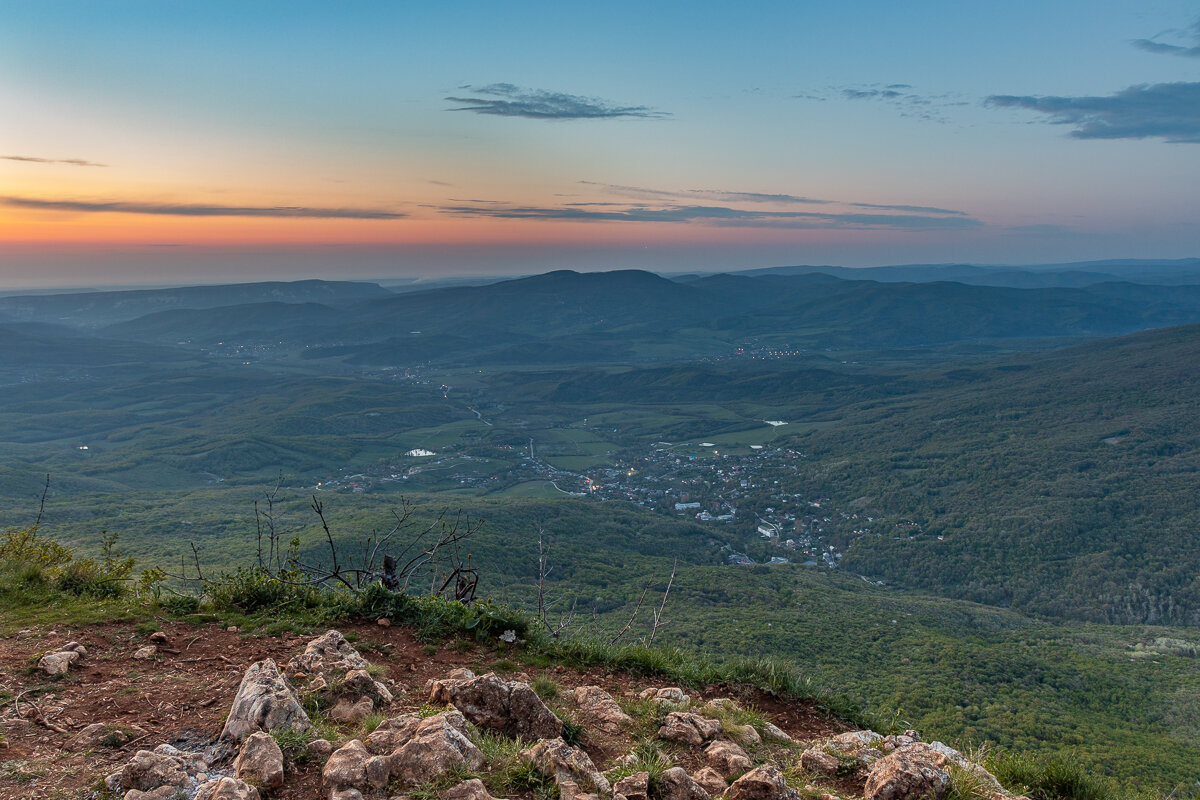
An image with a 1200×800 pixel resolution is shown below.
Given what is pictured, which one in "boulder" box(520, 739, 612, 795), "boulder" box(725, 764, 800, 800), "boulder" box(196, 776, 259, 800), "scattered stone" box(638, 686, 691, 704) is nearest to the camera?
"boulder" box(196, 776, 259, 800)

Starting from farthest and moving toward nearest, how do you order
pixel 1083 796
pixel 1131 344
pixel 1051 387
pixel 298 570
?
pixel 1131 344 → pixel 1051 387 → pixel 298 570 → pixel 1083 796

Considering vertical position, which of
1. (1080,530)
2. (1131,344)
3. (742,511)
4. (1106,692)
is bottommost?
(742,511)

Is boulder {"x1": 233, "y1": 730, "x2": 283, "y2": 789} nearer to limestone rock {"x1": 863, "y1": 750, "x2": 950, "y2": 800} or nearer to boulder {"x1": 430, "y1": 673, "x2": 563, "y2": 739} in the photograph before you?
boulder {"x1": 430, "y1": 673, "x2": 563, "y2": 739}

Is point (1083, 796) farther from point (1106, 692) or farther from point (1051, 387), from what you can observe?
point (1051, 387)

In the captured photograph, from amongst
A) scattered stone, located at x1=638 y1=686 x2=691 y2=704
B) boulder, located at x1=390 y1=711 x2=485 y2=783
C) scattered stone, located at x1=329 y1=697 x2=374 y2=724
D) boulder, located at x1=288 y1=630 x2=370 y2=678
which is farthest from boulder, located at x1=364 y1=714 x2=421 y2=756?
scattered stone, located at x1=638 y1=686 x2=691 y2=704

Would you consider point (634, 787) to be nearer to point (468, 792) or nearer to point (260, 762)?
point (468, 792)

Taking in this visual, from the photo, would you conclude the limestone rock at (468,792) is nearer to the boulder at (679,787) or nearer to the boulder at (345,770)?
the boulder at (345,770)

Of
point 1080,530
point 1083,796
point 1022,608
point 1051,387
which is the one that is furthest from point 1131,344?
point 1083,796
